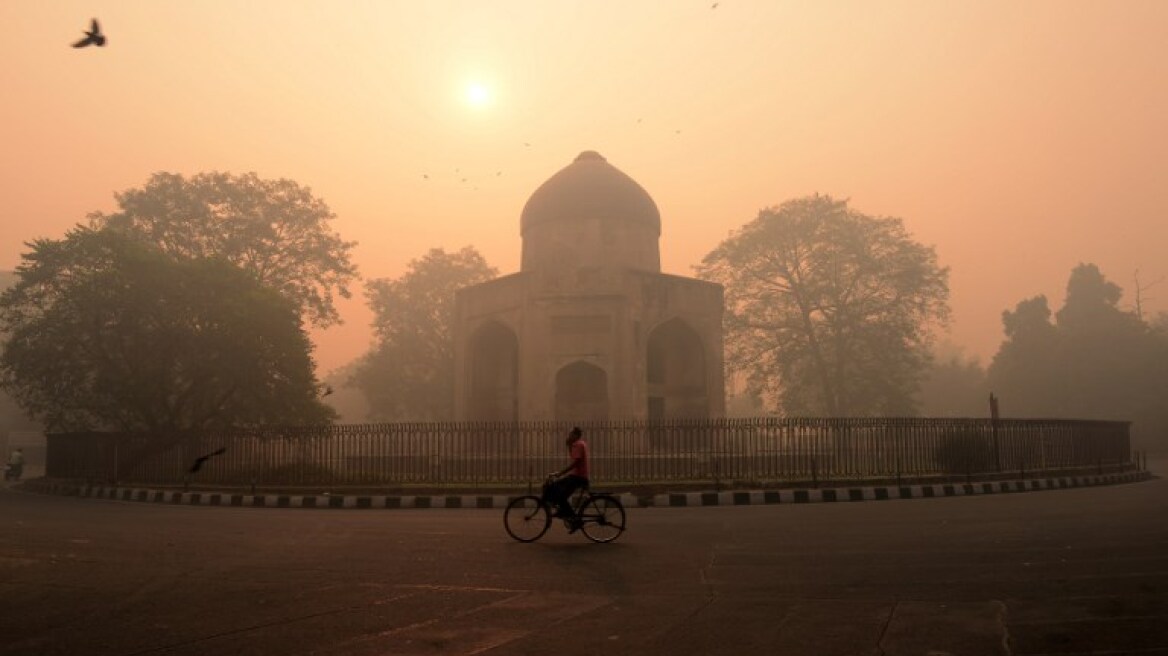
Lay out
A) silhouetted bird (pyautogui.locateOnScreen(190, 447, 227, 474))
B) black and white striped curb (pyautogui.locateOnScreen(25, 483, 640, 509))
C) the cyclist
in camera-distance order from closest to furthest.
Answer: the cyclist → silhouetted bird (pyautogui.locateOnScreen(190, 447, 227, 474)) → black and white striped curb (pyautogui.locateOnScreen(25, 483, 640, 509))

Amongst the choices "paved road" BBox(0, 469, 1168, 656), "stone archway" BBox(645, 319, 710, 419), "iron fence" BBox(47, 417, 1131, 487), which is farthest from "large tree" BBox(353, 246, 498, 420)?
"paved road" BBox(0, 469, 1168, 656)

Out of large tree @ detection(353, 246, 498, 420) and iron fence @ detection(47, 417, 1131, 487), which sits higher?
large tree @ detection(353, 246, 498, 420)

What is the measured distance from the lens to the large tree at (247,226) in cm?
3566

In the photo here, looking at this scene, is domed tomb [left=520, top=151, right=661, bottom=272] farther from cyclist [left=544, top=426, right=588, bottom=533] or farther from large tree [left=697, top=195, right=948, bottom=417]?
cyclist [left=544, top=426, right=588, bottom=533]

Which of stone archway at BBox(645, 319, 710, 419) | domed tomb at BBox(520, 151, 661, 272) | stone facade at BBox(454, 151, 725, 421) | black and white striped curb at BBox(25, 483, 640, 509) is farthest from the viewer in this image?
domed tomb at BBox(520, 151, 661, 272)

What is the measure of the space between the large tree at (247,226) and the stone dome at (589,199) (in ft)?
40.0

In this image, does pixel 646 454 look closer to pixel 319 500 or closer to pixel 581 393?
pixel 319 500

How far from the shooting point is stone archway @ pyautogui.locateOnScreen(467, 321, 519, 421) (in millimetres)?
30688

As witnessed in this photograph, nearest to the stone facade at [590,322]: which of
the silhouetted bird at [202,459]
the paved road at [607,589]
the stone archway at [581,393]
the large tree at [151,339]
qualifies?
the stone archway at [581,393]

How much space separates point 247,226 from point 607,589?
34.1 m

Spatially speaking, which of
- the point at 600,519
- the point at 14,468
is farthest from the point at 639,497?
the point at 14,468

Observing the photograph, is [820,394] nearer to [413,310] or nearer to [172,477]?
[413,310]

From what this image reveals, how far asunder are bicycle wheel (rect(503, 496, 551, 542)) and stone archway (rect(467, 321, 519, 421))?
20.0 metres

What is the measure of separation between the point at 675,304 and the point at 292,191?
19658mm
